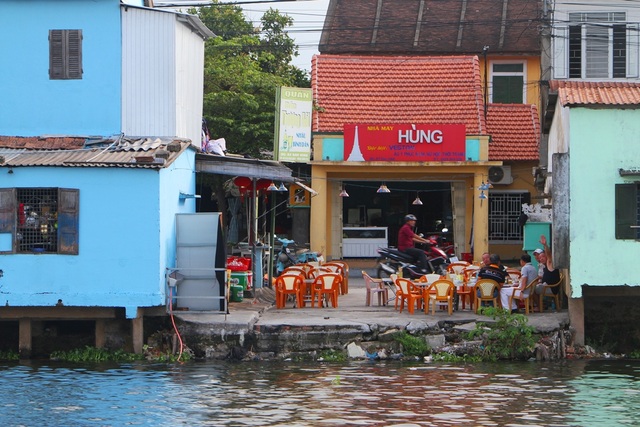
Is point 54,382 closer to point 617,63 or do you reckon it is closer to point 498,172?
point 617,63

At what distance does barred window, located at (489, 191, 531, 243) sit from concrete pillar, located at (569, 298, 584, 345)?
1520cm

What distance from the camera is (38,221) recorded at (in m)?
21.9

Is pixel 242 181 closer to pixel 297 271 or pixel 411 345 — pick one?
pixel 297 271

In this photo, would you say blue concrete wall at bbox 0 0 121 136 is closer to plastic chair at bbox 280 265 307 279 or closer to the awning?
the awning

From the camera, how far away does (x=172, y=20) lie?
2411cm

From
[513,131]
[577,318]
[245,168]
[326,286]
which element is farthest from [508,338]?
[513,131]

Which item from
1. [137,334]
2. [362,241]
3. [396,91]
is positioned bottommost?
[137,334]

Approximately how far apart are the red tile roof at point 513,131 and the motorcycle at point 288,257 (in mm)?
8560

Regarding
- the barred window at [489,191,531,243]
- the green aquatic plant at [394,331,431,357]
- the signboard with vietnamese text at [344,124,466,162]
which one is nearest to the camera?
the green aquatic plant at [394,331,431,357]

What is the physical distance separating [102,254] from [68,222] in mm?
881

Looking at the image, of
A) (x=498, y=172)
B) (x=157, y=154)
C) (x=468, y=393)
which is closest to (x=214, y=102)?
(x=498, y=172)

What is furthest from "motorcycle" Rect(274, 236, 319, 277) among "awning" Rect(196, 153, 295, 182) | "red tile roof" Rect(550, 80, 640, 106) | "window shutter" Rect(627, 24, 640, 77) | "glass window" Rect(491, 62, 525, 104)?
"glass window" Rect(491, 62, 525, 104)

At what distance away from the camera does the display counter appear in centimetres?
3528

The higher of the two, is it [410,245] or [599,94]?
[599,94]
